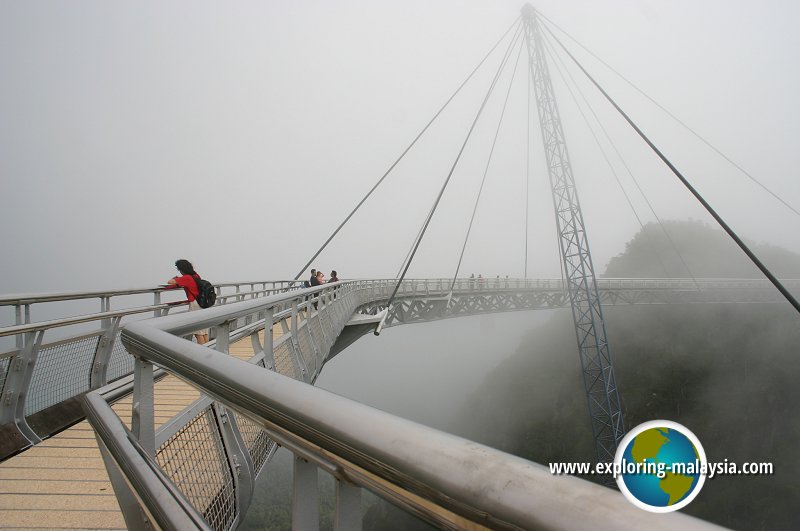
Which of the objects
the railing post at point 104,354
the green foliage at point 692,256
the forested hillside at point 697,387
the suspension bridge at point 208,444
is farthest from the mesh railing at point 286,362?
the green foliage at point 692,256

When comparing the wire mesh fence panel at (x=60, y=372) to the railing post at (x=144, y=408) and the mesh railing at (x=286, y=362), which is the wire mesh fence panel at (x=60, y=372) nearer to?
the mesh railing at (x=286, y=362)

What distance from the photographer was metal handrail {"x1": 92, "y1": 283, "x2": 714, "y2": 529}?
44 centimetres

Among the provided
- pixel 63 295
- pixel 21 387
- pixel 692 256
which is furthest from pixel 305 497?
pixel 692 256

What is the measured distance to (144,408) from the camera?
5.68 ft

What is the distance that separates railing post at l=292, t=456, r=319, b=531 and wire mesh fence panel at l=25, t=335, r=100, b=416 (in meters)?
5.17

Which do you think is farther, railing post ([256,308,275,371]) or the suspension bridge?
railing post ([256,308,275,371])

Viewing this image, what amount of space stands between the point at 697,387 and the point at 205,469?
5302 cm

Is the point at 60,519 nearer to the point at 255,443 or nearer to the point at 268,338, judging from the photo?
the point at 255,443

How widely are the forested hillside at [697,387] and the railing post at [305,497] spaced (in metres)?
34.7

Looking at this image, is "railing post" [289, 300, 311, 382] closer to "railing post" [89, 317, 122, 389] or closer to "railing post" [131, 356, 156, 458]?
"railing post" [89, 317, 122, 389]

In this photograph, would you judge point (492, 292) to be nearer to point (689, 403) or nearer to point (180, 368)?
point (689, 403)

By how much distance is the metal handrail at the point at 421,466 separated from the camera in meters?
0.44

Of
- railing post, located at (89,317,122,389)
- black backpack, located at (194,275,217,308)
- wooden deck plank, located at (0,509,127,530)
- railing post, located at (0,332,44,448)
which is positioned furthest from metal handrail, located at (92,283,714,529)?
black backpack, located at (194,275,217,308)

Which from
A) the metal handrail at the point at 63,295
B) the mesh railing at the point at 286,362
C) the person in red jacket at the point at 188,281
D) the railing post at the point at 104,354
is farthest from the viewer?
the person in red jacket at the point at 188,281
